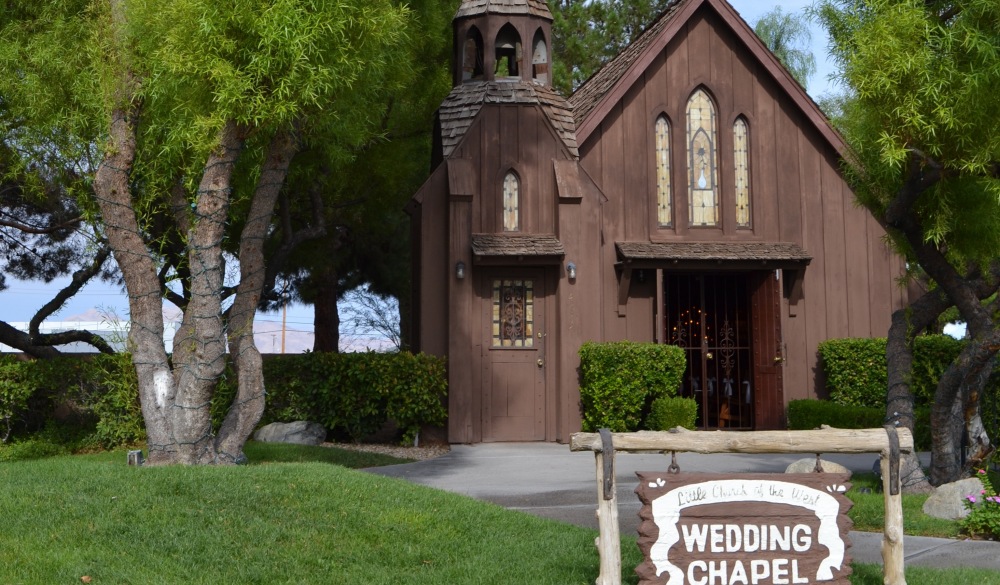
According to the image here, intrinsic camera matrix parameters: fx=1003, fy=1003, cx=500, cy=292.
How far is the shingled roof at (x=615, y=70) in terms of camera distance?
17172 mm

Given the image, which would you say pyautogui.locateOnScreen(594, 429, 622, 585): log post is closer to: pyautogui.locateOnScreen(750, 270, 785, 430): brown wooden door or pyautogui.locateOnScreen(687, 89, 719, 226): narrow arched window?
pyautogui.locateOnScreen(750, 270, 785, 430): brown wooden door

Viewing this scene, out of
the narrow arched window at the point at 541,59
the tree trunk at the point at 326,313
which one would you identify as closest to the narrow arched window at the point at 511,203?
the narrow arched window at the point at 541,59

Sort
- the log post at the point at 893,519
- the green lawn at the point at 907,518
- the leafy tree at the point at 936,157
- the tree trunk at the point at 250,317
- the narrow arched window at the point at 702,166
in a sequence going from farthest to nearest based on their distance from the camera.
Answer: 1. the narrow arched window at the point at 702,166
2. the tree trunk at the point at 250,317
3. the leafy tree at the point at 936,157
4. the green lawn at the point at 907,518
5. the log post at the point at 893,519

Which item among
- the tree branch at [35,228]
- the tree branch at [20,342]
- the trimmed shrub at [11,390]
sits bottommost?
the trimmed shrub at [11,390]

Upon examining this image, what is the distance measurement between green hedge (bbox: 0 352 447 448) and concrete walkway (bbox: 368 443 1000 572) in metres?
1.15

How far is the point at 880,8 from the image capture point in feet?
31.6

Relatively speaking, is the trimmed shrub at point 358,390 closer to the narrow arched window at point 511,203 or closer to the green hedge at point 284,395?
the green hedge at point 284,395

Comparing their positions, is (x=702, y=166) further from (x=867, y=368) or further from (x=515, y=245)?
(x=867, y=368)

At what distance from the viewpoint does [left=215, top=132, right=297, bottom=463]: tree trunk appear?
11070mm

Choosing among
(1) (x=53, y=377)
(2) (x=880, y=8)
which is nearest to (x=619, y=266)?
(2) (x=880, y=8)

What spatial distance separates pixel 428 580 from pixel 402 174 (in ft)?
41.9

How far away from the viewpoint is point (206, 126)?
34.5 ft

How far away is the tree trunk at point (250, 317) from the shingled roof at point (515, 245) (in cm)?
470

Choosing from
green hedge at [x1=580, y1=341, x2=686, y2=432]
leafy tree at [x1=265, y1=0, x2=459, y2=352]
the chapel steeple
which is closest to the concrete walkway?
green hedge at [x1=580, y1=341, x2=686, y2=432]
